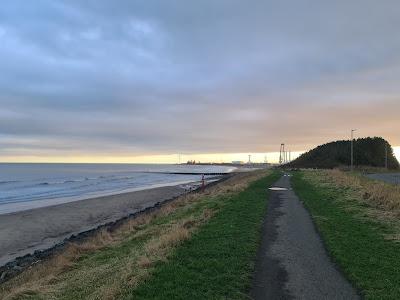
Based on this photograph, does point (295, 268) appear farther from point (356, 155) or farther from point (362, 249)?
point (356, 155)

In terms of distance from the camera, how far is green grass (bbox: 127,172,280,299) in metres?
7.80

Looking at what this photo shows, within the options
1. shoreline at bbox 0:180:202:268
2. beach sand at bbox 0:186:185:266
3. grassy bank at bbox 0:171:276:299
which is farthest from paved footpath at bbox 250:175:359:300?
beach sand at bbox 0:186:185:266

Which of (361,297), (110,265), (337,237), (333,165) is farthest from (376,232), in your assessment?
(333,165)

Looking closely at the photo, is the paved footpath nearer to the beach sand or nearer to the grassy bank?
the grassy bank

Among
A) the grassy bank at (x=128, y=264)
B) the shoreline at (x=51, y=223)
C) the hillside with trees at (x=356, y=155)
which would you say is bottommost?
the shoreline at (x=51, y=223)

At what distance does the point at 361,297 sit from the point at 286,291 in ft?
4.04

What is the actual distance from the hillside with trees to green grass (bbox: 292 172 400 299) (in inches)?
3558

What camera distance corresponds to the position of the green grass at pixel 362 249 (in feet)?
26.7

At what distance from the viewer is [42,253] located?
717 inches

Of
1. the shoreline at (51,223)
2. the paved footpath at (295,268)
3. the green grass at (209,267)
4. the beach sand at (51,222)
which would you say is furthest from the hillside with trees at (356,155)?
the green grass at (209,267)

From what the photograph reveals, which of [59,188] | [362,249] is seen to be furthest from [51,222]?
[59,188]

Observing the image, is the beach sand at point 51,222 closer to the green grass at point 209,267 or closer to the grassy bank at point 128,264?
the grassy bank at point 128,264

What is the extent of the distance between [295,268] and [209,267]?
1801mm

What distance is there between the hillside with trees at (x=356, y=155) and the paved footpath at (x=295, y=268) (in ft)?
307
